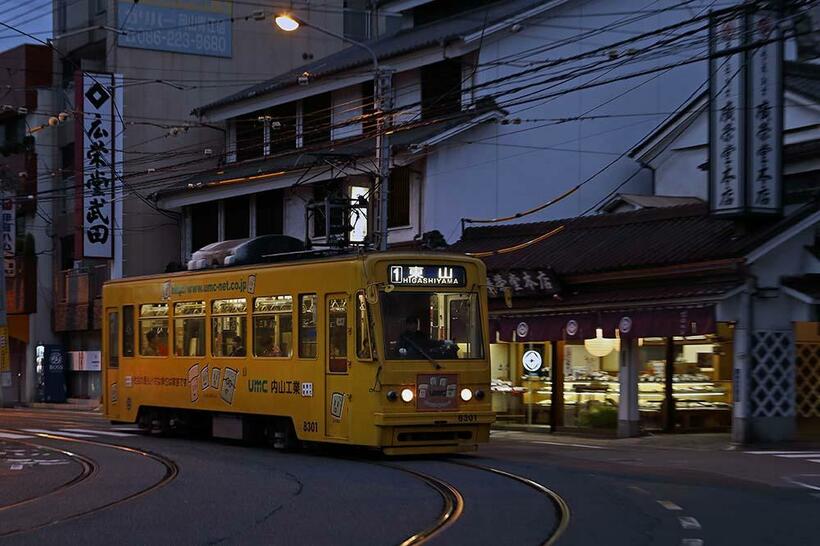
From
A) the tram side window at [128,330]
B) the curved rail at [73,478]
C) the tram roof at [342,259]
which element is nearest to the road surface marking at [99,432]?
the tram side window at [128,330]

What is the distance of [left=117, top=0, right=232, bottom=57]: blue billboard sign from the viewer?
42000 mm

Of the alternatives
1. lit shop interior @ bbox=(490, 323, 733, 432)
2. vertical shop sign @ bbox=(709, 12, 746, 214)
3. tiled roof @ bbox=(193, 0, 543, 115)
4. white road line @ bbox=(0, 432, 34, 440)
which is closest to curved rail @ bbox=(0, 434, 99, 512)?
white road line @ bbox=(0, 432, 34, 440)

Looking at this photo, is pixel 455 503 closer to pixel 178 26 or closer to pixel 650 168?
pixel 650 168

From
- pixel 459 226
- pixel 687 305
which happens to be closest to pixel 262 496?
pixel 687 305

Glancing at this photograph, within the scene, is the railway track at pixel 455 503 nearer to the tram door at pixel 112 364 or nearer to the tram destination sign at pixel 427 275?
the tram destination sign at pixel 427 275

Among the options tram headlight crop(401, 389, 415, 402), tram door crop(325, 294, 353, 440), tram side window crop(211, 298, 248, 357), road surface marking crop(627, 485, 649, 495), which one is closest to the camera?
road surface marking crop(627, 485, 649, 495)

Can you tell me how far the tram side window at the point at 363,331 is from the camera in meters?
17.3

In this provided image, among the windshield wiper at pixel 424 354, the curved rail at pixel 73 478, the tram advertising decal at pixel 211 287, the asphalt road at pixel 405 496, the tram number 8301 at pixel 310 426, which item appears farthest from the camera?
the tram advertising decal at pixel 211 287

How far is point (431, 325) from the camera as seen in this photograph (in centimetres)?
1781

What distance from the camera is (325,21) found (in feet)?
151

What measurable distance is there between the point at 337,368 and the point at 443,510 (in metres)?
5.89

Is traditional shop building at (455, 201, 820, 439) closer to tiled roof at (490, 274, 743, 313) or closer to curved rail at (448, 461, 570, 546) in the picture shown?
tiled roof at (490, 274, 743, 313)

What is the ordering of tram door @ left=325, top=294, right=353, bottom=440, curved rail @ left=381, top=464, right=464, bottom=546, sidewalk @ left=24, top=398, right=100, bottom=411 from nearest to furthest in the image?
curved rail @ left=381, top=464, right=464, bottom=546
tram door @ left=325, top=294, right=353, bottom=440
sidewalk @ left=24, top=398, right=100, bottom=411

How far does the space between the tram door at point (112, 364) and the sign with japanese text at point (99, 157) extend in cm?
1579
